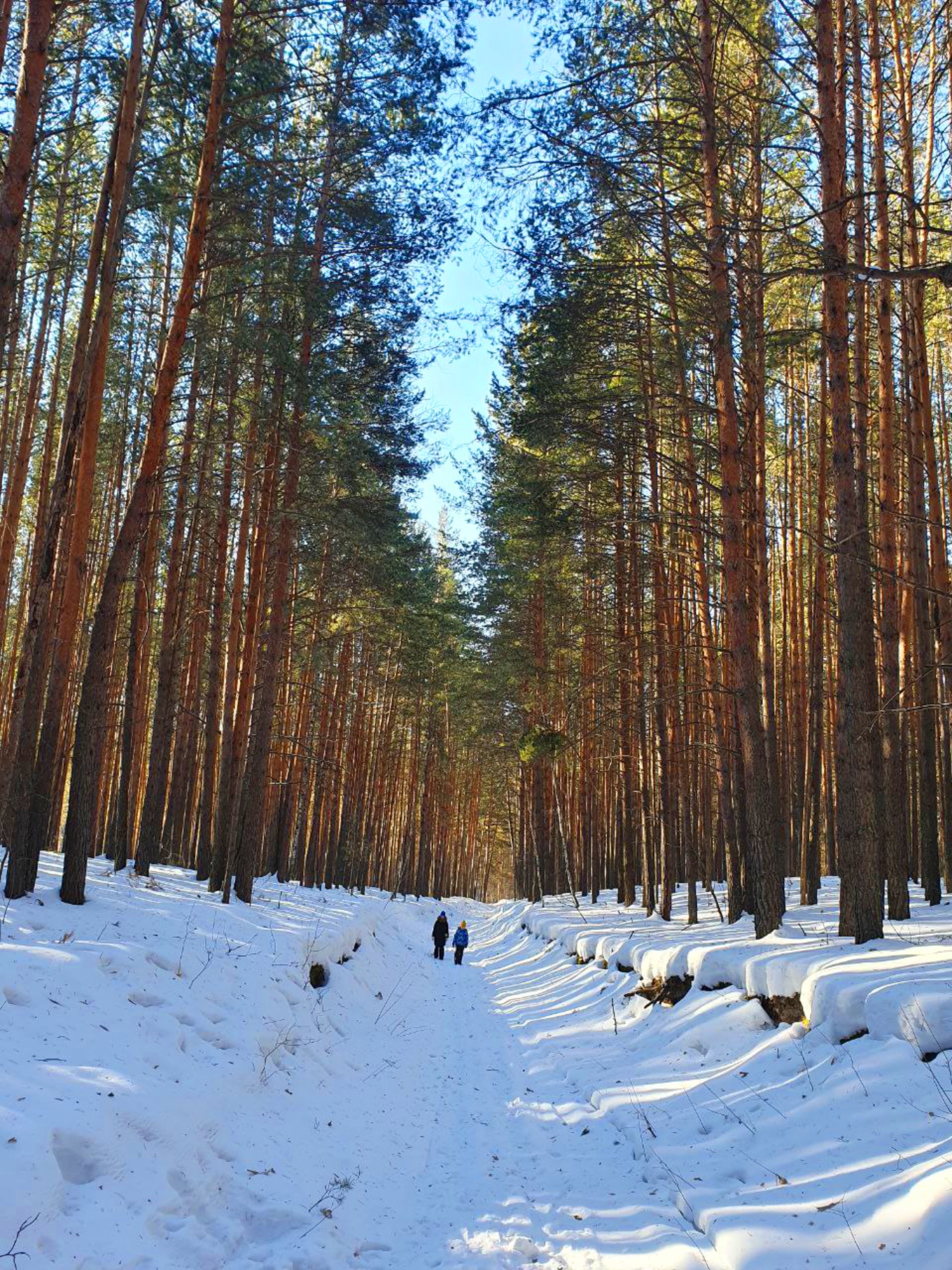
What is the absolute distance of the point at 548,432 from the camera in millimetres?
9977

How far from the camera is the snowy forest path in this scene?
3.83 metres

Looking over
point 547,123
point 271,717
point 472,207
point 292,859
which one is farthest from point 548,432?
point 292,859

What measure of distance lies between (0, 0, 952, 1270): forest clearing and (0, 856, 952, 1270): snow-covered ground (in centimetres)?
3

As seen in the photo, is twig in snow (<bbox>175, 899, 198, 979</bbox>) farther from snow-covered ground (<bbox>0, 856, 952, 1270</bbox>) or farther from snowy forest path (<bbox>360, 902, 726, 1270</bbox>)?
snowy forest path (<bbox>360, 902, 726, 1270</bbox>)

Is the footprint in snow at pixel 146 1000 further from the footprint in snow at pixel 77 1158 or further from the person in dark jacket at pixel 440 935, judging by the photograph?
the person in dark jacket at pixel 440 935

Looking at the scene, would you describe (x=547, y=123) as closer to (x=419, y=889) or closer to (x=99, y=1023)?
(x=99, y=1023)

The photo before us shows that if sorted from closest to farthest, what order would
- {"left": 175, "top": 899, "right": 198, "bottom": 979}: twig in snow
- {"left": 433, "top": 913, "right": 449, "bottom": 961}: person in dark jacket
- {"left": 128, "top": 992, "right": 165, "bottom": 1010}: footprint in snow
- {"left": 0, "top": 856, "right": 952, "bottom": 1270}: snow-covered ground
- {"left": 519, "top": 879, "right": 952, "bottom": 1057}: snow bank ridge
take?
{"left": 0, "top": 856, "right": 952, "bottom": 1270}: snow-covered ground < {"left": 519, "top": 879, "right": 952, "bottom": 1057}: snow bank ridge < {"left": 128, "top": 992, "right": 165, "bottom": 1010}: footprint in snow < {"left": 175, "top": 899, "right": 198, "bottom": 979}: twig in snow < {"left": 433, "top": 913, "right": 449, "bottom": 961}: person in dark jacket

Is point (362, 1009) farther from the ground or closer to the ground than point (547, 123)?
closer to the ground

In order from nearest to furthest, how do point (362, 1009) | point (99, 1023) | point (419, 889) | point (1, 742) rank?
point (99, 1023) < point (362, 1009) < point (1, 742) < point (419, 889)

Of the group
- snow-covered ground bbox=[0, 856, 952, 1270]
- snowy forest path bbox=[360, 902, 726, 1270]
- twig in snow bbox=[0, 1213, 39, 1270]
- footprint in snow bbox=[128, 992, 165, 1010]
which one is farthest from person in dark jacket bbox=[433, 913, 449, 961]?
twig in snow bbox=[0, 1213, 39, 1270]

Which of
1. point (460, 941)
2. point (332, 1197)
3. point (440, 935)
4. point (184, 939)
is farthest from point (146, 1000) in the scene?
point (440, 935)

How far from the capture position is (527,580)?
2055 cm

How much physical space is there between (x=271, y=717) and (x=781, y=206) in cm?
1150

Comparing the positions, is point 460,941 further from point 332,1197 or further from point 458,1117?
point 332,1197
